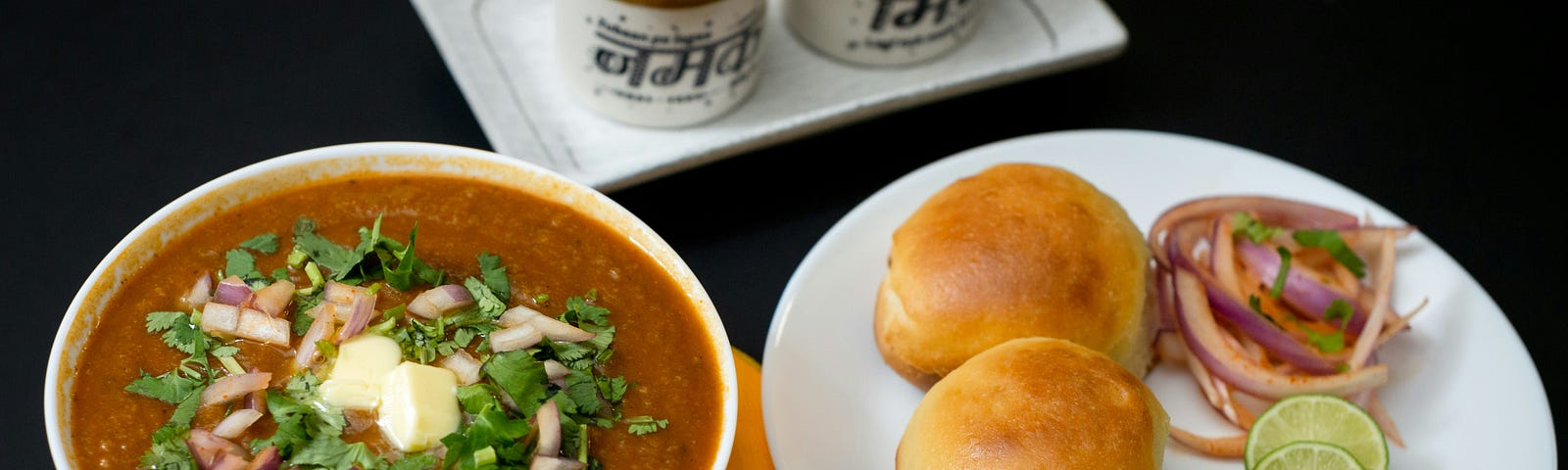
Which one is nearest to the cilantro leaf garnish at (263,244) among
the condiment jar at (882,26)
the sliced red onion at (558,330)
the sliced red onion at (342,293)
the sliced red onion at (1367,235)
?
the sliced red onion at (342,293)

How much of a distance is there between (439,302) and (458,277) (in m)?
0.11

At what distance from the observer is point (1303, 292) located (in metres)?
3.12

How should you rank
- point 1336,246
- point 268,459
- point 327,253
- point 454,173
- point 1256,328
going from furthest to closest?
point 1336,246 → point 1256,328 → point 454,173 → point 327,253 → point 268,459

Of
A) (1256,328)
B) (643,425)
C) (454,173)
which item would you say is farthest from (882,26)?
(643,425)

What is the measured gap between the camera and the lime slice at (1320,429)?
2.77 metres

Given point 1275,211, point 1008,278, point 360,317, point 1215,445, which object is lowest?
point 1215,445

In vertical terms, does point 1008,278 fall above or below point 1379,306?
above

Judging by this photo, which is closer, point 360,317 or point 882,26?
point 360,317

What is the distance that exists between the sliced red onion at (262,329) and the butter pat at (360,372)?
99 mm

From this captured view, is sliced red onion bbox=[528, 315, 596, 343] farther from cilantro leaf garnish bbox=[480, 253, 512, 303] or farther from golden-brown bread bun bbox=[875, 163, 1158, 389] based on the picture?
golden-brown bread bun bbox=[875, 163, 1158, 389]

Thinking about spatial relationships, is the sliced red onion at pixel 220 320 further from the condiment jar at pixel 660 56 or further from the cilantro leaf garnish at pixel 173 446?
the condiment jar at pixel 660 56

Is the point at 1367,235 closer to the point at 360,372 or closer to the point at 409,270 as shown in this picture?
the point at 409,270

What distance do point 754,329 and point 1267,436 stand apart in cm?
119

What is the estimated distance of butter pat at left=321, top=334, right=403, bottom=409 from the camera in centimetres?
202
